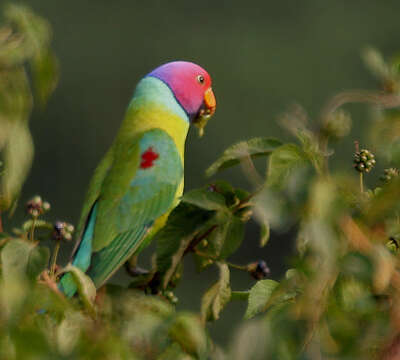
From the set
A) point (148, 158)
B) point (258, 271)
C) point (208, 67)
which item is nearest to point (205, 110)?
point (148, 158)

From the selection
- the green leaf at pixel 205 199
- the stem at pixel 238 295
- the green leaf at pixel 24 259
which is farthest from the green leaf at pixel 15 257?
the stem at pixel 238 295

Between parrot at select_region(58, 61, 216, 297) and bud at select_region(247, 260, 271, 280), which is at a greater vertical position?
bud at select_region(247, 260, 271, 280)

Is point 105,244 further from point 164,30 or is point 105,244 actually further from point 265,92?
point 164,30

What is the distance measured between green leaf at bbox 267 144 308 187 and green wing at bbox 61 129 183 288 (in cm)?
58

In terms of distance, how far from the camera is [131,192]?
1473 mm

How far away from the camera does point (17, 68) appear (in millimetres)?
603

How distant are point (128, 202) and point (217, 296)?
0.62 metres

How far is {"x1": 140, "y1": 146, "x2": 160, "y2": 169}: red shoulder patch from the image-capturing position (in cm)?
152

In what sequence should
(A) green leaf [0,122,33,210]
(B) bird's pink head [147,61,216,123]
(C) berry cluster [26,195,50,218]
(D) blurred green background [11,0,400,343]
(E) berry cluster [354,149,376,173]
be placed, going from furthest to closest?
(D) blurred green background [11,0,400,343] < (B) bird's pink head [147,61,216,123] < (E) berry cluster [354,149,376,173] < (C) berry cluster [26,195,50,218] < (A) green leaf [0,122,33,210]

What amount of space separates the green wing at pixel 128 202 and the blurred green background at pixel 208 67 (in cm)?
534

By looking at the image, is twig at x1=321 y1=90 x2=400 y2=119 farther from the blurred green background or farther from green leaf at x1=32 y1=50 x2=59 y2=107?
the blurred green background

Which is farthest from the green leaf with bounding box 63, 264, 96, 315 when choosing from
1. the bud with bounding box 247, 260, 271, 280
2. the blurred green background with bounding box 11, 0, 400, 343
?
the blurred green background with bounding box 11, 0, 400, 343

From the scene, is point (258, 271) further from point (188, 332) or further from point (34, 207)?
point (188, 332)

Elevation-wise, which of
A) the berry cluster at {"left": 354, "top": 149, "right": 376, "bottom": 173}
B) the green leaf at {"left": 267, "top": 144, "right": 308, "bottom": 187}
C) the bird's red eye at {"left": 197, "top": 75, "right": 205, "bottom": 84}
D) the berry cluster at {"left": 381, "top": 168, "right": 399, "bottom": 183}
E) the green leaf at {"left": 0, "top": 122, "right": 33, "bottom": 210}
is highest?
the green leaf at {"left": 0, "top": 122, "right": 33, "bottom": 210}
